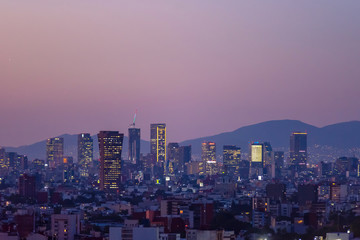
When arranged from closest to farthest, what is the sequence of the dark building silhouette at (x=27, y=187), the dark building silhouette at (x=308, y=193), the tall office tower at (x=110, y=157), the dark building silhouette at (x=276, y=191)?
the dark building silhouette at (x=308, y=193) → the dark building silhouette at (x=276, y=191) → the dark building silhouette at (x=27, y=187) → the tall office tower at (x=110, y=157)

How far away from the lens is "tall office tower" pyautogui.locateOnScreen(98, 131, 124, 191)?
158 meters

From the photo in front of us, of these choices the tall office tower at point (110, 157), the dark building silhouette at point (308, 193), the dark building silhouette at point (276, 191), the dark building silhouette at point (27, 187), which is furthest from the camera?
the tall office tower at point (110, 157)

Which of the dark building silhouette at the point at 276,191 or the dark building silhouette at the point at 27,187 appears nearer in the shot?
the dark building silhouette at the point at 276,191

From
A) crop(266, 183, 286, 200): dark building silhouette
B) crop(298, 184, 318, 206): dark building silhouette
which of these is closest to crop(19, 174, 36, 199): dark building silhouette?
crop(266, 183, 286, 200): dark building silhouette

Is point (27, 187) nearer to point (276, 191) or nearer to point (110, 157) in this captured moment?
point (276, 191)

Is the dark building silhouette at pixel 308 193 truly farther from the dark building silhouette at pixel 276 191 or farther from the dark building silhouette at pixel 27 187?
the dark building silhouette at pixel 27 187

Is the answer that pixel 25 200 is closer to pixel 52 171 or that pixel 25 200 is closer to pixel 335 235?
pixel 335 235

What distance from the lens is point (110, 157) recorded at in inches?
6309

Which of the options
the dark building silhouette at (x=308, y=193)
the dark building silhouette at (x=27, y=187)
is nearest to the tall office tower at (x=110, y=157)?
the dark building silhouette at (x=27, y=187)

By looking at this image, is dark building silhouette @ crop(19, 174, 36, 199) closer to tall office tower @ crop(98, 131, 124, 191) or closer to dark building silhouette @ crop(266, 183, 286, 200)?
dark building silhouette @ crop(266, 183, 286, 200)

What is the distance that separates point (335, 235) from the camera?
4519 cm

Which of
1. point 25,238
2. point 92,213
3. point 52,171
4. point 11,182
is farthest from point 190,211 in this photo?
point 52,171

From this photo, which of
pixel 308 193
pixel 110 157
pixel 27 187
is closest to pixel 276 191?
pixel 308 193

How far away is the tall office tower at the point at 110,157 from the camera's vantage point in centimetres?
15800
